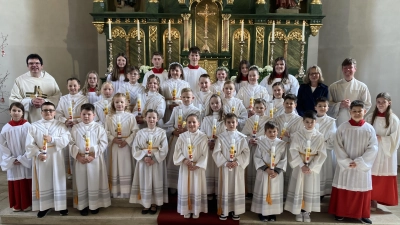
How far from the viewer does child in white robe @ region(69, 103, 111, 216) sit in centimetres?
445

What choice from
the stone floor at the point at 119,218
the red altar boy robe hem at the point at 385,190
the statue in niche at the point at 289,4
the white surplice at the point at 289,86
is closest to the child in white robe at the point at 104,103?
the stone floor at the point at 119,218

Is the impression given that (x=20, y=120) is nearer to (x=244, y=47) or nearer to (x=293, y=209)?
(x=293, y=209)

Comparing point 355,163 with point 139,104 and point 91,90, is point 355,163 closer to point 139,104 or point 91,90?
point 139,104

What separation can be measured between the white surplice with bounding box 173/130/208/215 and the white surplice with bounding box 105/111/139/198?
83 cm

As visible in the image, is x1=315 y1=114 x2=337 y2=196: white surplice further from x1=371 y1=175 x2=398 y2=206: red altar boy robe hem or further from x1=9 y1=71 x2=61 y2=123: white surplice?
x1=9 y1=71 x2=61 y2=123: white surplice

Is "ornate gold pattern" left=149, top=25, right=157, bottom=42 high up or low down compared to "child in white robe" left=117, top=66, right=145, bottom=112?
up

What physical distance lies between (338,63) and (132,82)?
589 cm

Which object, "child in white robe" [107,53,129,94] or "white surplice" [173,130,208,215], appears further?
"child in white robe" [107,53,129,94]

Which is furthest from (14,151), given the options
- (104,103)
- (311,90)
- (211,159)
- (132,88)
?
(311,90)

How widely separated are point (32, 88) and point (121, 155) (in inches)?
85.1

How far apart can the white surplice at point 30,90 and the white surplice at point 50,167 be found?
112cm

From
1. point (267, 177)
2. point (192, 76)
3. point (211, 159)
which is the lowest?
point (267, 177)

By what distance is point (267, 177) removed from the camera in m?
4.29

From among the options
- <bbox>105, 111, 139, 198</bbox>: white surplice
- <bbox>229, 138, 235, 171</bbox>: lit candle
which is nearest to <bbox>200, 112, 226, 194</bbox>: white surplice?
<bbox>229, 138, 235, 171</bbox>: lit candle
